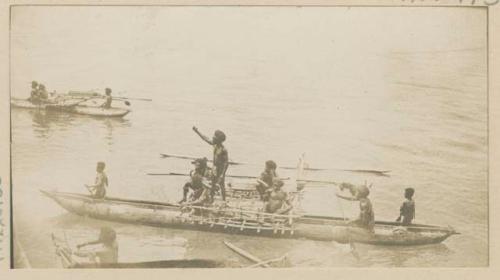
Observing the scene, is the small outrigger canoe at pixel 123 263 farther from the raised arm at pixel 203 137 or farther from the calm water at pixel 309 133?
the raised arm at pixel 203 137

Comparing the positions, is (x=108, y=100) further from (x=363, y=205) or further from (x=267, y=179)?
(x=363, y=205)

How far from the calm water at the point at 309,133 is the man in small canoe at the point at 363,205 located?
21mm

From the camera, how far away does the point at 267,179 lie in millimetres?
1992

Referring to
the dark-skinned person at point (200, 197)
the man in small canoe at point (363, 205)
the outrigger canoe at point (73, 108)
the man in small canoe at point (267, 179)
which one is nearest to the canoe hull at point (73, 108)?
the outrigger canoe at point (73, 108)

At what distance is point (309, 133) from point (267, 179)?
165mm

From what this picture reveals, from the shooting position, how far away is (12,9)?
6.48 ft

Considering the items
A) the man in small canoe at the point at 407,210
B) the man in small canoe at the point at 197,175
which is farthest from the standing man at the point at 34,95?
the man in small canoe at the point at 407,210

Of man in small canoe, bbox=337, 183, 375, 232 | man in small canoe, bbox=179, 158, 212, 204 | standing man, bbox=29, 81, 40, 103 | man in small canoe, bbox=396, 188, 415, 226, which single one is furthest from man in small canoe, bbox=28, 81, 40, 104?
man in small canoe, bbox=396, 188, 415, 226

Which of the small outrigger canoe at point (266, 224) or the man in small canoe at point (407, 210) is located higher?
the man in small canoe at point (407, 210)

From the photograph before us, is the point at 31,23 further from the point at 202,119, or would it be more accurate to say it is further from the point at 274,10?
the point at 274,10

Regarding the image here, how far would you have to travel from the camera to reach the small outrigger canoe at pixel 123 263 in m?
1.96

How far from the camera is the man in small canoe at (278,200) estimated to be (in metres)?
1.99

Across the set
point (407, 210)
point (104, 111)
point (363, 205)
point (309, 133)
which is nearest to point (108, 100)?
point (104, 111)

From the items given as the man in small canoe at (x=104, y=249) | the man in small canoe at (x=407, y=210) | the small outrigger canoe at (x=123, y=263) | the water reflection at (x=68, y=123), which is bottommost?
the small outrigger canoe at (x=123, y=263)
